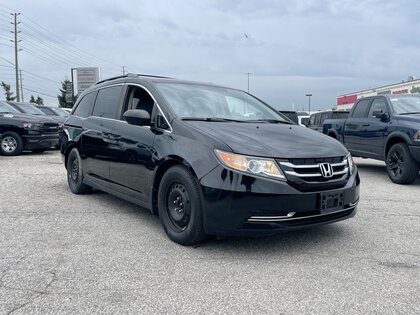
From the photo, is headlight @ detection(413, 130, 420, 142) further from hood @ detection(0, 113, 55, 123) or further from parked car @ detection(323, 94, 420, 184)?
hood @ detection(0, 113, 55, 123)

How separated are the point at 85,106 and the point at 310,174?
4.14 metres

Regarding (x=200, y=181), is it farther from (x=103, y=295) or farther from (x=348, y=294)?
(x=348, y=294)

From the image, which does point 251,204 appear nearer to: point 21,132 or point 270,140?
point 270,140

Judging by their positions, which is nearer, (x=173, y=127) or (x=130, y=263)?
(x=130, y=263)

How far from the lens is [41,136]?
492 inches

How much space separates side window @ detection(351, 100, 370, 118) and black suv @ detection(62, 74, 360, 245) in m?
5.15

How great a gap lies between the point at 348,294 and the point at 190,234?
1.50 metres

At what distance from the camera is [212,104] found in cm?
492

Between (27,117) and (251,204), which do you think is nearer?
(251,204)

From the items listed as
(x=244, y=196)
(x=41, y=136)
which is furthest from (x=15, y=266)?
(x=41, y=136)

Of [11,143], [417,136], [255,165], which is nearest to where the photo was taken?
[255,165]

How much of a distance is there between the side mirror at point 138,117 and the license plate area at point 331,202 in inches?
79.4

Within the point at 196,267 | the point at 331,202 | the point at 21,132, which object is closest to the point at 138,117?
the point at 196,267

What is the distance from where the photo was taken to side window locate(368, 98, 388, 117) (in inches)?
350
